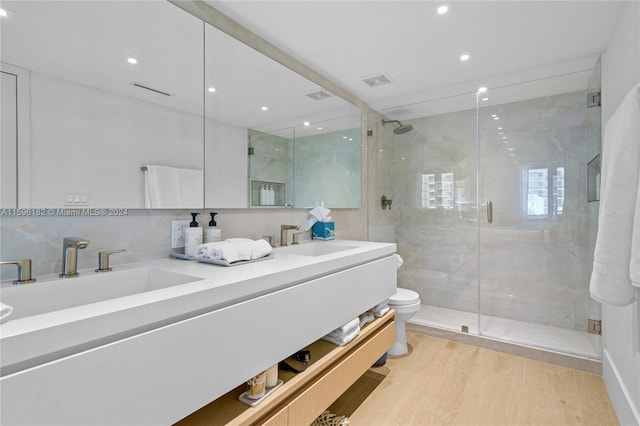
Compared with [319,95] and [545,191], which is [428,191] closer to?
[545,191]

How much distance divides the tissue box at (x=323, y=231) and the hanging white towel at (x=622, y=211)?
5.06ft

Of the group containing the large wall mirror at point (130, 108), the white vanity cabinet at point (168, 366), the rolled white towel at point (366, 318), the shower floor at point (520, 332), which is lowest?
the shower floor at point (520, 332)

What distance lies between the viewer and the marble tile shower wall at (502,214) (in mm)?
2795

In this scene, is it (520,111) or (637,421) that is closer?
(637,421)

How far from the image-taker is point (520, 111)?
9.80 feet

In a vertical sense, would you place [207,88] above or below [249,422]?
above

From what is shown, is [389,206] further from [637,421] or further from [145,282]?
[145,282]

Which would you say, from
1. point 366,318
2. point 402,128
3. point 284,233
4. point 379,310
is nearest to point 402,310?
point 379,310

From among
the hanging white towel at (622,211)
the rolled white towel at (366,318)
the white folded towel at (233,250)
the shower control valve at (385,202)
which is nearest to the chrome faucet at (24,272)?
the white folded towel at (233,250)

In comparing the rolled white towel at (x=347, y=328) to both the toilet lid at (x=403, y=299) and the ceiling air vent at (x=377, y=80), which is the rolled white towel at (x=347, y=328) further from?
the ceiling air vent at (x=377, y=80)

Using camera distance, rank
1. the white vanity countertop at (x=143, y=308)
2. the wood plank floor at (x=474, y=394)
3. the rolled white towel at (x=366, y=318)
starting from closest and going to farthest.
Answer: the white vanity countertop at (x=143, y=308) < the wood plank floor at (x=474, y=394) < the rolled white towel at (x=366, y=318)

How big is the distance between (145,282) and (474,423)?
1.85 m

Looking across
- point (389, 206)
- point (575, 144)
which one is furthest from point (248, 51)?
point (575, 144)

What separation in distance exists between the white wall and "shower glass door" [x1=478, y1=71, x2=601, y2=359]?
0.40 metres
